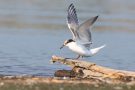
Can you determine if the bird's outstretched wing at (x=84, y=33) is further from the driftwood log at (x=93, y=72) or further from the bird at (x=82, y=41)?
the driftwood log at (x=93, y=72)

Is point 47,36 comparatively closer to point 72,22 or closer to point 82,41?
point 72,22

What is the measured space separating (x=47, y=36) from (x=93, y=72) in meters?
11.3

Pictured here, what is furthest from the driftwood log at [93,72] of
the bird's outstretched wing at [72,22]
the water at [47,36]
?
the water at [47,36]

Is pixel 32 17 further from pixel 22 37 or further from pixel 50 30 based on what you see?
pixel 22 37

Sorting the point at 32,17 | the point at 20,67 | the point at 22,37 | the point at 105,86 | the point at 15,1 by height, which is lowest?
the point at 105,86

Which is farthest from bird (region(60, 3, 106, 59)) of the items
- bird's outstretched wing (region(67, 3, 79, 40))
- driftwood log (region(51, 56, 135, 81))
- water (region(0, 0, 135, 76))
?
water (region(0, 0, 135, 76))

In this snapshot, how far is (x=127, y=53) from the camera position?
901 inches

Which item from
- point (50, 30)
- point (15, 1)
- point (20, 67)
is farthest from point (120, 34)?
point (15, 1)

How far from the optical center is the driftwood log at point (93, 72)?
1507 cm

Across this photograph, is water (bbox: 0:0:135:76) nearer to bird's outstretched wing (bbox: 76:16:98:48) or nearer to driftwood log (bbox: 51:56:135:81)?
bird's outstretched wing (bbox: 76:16:98:48)

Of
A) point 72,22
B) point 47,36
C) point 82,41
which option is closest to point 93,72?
point 82,41

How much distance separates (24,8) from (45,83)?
25.1 meters

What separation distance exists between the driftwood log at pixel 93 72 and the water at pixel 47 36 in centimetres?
186

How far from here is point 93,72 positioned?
15633 mm
